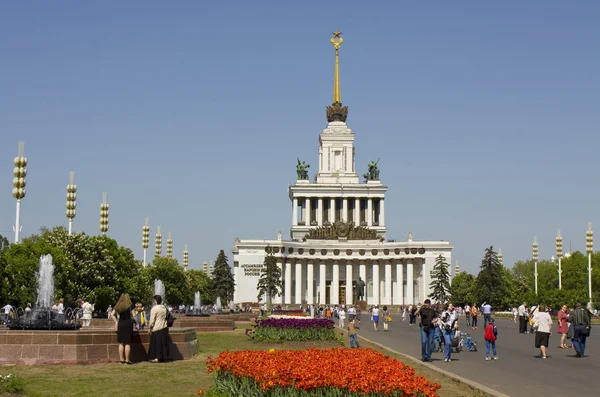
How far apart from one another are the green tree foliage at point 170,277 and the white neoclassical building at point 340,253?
15.4 metres

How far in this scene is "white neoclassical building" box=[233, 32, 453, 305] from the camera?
122688 mm

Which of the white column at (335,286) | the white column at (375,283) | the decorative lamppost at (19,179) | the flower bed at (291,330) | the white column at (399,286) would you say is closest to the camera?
the flower bed at (291,330)

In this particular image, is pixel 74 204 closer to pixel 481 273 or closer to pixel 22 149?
pixel 22 149

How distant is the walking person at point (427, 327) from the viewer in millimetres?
24672

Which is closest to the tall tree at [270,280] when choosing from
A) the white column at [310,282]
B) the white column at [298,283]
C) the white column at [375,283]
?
the white column at [298,283]

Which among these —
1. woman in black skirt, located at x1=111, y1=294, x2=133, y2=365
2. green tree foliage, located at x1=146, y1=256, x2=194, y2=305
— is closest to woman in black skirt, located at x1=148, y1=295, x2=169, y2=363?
woman in black skirt, located at x1=111, y1=294, x2=133, y2=365

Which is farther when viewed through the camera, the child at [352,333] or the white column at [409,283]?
the white column at [409,283]

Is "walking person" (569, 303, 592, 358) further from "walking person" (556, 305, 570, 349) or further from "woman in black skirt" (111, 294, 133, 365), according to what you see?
"woman in black skirt" (111, 294, 133, 365)

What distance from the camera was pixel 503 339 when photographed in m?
38.9

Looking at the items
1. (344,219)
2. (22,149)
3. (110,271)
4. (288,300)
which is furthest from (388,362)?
(344,219)

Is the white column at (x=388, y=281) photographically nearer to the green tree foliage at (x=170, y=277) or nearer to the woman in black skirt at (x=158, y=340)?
the green tree foliage at (x=170, y=277)

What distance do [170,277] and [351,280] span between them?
35398mm

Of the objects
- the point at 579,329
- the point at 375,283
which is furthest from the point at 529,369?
the point at 375,283

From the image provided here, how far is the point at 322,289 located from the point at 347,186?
20.2 meters
